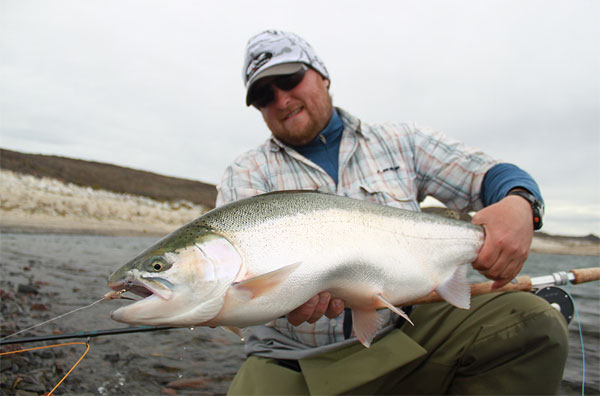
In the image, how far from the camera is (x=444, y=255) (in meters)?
2.32

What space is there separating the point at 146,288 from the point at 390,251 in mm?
1312

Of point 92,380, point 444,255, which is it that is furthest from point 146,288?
point 92,380

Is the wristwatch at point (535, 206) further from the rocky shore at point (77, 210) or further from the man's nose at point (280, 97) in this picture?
the rocky shore at point (77, 210)

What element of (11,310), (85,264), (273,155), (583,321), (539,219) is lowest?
(583,321)

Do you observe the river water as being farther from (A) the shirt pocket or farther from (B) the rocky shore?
(B) the rocky shore

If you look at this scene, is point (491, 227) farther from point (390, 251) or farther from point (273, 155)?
point (273, 155)

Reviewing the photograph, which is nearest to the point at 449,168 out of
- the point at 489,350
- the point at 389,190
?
the point at 389,190

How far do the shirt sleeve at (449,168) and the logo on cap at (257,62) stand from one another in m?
1.47

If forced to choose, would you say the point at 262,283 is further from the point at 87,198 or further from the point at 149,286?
the point at 87,198

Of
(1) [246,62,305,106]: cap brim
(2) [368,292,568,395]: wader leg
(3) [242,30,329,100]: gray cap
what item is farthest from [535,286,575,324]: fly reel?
(1) [246,62,305,106]: cap brim

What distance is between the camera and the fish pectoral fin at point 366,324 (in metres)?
2.13

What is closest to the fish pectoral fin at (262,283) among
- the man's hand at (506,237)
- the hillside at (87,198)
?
the man's hand at (506,237)

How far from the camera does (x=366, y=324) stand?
7.08 ft

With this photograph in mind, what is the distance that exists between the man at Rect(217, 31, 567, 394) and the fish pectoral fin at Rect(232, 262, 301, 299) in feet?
1.30
